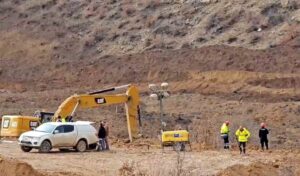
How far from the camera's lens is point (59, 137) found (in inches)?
1203

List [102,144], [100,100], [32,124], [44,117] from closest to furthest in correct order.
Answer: [102,144] → [100,100] → [32,124] → [44,117]

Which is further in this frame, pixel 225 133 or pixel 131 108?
pixel 131 108

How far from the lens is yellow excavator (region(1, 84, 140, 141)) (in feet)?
115

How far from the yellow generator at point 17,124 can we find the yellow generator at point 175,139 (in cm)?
724

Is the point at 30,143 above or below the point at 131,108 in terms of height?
below

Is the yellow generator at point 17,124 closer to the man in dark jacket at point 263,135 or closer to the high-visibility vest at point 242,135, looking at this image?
the man in dark jacket at point 263,135

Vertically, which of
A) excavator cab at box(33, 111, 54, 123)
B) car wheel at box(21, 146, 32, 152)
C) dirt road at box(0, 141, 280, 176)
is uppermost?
excavator cab at box(33, 111, 54, 123)

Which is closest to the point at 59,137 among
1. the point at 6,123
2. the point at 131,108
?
the point at 131,108

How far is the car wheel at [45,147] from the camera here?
3012 cm

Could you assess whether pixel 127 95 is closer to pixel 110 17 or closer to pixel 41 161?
pixel 41 161

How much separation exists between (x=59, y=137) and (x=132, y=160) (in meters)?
5.02

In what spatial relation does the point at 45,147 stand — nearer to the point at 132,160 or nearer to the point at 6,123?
the point at 132,160

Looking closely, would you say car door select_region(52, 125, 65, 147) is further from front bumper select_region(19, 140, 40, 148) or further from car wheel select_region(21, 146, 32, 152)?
car wheel select_region(21, 146, 32, 152)

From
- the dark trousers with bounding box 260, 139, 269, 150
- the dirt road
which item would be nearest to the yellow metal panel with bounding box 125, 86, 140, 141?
the dirt road
